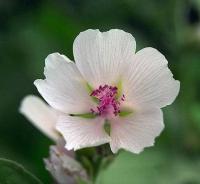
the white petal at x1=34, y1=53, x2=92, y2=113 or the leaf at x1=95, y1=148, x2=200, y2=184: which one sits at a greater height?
the white petal at x1=34, y1=53, x2=92, y2=113

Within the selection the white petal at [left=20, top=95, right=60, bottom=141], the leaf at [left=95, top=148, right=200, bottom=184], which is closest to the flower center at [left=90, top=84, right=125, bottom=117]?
the white petal at [left=20, top=95, right=60, bottom=141]

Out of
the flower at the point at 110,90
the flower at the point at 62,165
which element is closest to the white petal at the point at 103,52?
the flower at the point at 110,90

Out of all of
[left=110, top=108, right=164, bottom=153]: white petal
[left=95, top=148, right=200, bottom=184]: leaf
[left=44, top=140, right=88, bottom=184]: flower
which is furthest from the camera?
[left=95, top=148, right=200, bottom=184]: leaf

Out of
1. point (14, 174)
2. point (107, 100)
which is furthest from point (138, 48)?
point (14, 174)

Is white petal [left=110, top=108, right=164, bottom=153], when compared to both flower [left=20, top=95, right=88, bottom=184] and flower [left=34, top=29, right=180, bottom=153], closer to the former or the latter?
flower [left=34, top=29, right=180, bottom=153]

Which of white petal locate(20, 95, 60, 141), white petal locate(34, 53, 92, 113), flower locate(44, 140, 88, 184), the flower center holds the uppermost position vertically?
white petal locate(34, 53, 92, 113)

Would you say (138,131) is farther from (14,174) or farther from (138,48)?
(138,48)

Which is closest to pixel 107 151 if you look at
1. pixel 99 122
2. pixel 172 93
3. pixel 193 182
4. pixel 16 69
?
pixel 99 122
